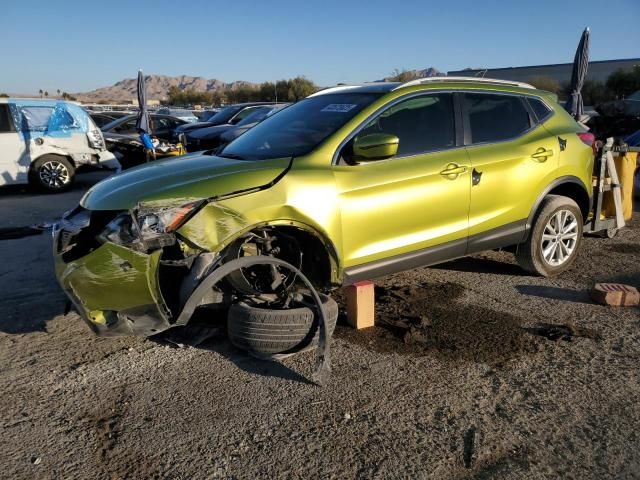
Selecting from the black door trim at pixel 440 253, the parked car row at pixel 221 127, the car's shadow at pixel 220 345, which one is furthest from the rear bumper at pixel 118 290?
the parked car row at pixel 221 127

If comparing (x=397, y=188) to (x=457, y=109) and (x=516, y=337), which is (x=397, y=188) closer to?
(x=457, y=109)

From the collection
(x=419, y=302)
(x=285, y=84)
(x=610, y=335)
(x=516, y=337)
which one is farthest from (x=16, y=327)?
(x=285, y=84)

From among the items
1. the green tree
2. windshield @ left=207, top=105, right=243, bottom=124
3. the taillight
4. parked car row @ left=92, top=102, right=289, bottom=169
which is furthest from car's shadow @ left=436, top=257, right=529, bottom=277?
the green tree

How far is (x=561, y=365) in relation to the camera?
3.48 m

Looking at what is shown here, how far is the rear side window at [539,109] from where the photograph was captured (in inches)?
199

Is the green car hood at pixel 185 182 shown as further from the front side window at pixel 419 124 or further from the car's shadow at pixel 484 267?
the car's shadow at pixel 484 267

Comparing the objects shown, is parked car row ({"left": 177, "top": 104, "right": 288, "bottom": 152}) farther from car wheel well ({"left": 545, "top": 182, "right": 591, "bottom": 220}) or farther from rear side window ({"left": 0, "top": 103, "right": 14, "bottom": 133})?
car wheel well ({"left": 545, "top": 182, "right": 591, "bottom": 220})

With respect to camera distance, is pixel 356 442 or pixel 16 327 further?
pixel 16 327

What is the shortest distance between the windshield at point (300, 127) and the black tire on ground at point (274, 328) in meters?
1.15

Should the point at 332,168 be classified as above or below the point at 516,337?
above

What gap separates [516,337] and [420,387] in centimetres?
108

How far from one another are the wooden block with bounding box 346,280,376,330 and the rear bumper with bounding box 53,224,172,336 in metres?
1.37

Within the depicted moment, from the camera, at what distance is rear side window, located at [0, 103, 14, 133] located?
10.5 metres

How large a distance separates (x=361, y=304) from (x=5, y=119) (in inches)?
381
